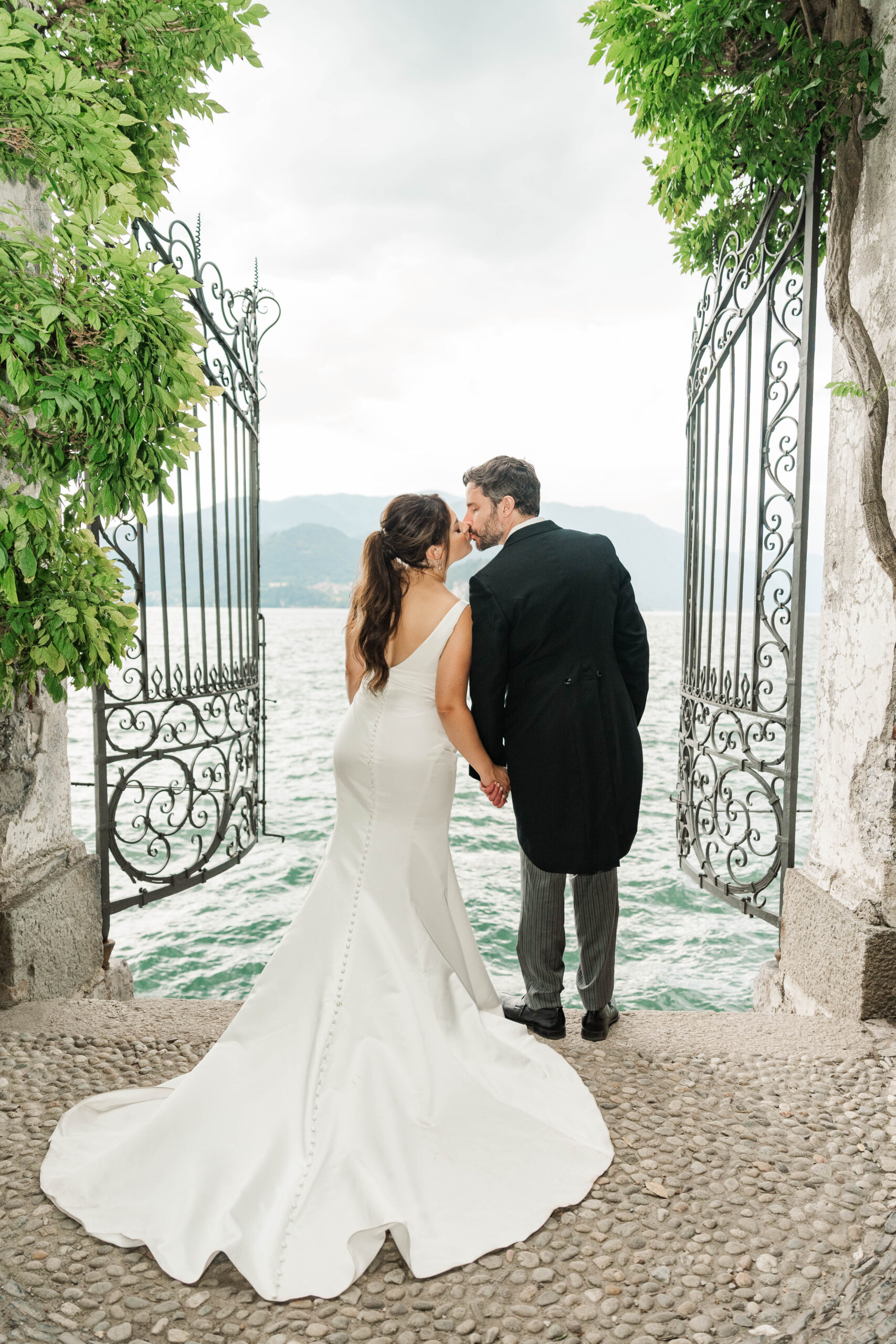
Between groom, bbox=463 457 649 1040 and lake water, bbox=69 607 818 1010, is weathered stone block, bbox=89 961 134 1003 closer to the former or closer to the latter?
lake water, bbox=69 607 818 1010

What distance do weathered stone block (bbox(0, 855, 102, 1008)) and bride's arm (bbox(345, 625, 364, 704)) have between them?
1.56m

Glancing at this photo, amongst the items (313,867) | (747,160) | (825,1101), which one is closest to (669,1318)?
(825,1101)

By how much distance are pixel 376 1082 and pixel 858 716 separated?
2.19m

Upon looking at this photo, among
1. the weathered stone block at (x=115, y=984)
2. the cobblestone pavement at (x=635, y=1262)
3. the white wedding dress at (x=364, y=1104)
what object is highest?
the white wedding dress at (x=364, y=1104)

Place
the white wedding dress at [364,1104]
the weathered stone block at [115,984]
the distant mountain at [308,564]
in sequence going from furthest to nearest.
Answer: the distant mountain at [308,564] → the weathered stone block at [115,984] → the white wedding dress at [364,1104]

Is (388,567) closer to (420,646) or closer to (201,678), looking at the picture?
(420,646)

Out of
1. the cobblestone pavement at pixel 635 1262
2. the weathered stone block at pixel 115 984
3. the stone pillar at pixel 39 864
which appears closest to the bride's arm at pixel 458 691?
the cobblestone pavement at pixel 635 1262

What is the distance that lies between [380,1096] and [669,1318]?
0.86 meters

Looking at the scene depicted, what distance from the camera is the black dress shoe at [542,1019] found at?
2.93 metres

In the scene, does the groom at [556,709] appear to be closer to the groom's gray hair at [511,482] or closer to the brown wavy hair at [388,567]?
the groom's gray hair at [511,482]

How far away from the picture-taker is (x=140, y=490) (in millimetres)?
2250

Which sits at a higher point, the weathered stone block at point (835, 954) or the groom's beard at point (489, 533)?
the groom's beard at point (489, 533)

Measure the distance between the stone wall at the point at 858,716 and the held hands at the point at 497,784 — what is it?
136 cm

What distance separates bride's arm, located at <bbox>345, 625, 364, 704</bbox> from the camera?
9.03 ft
